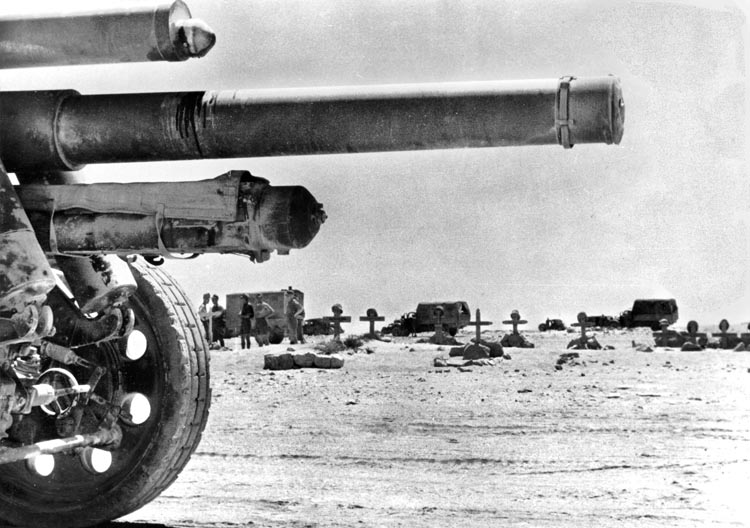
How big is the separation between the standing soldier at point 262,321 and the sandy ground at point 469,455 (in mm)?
12012

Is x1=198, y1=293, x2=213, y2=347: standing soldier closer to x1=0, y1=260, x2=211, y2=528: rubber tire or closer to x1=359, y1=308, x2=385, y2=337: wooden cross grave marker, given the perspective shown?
x1=359, y1=308, x2=385, y2=337: wooden cross grave marker

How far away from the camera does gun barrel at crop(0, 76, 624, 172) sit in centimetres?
372

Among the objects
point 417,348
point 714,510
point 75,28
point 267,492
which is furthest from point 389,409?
point 417,348

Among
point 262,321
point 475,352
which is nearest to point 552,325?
point 262,321

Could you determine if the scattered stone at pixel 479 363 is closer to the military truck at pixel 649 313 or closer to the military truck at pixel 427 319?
the military truck at pixel 427 319

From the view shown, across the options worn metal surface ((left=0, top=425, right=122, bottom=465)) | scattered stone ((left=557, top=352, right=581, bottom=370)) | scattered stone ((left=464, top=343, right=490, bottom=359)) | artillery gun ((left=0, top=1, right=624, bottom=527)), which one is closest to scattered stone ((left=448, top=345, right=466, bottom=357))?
scattered stone ((left=464, top=343, right=490, bottom=359))

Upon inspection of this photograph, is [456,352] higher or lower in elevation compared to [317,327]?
lower

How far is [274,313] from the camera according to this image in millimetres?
29016

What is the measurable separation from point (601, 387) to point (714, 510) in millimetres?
8233

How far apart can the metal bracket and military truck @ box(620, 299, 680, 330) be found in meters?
38.1

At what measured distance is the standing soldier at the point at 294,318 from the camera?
2711 cm

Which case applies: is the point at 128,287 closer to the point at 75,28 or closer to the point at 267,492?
the point at 75,28

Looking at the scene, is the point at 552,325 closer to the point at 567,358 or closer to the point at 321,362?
→ the point at 567,358

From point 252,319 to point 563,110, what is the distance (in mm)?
23973
